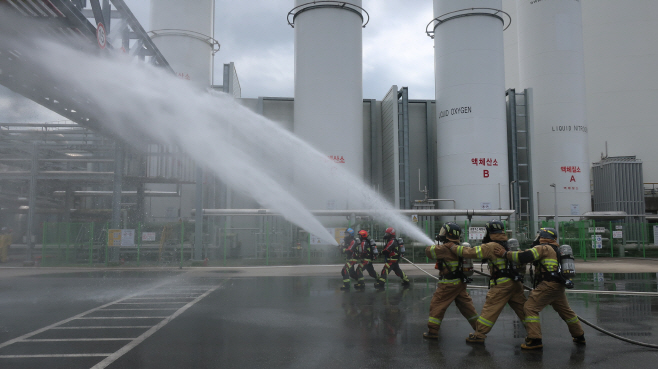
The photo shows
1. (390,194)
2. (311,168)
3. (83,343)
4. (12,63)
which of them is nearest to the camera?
(83,343)

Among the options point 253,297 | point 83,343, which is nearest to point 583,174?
point 253,297

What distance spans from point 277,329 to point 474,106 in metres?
18.1

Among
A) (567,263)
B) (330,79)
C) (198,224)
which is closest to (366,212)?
(330,79)

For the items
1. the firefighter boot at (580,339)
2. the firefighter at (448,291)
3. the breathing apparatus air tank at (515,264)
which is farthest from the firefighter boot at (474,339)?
the firefighter boot at (580,339)

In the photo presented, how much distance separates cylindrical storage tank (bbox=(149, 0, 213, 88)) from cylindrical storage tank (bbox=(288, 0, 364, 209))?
6.43 metres

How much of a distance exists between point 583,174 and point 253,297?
2193 centimetres

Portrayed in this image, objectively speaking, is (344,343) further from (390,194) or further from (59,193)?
(59,193)

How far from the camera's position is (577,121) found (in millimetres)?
25141

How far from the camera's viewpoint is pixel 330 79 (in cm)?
2141

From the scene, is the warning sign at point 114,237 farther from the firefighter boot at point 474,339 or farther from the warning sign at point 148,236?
the firefighter boot at point 474,339

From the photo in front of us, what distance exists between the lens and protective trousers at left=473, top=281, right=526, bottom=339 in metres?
6.44

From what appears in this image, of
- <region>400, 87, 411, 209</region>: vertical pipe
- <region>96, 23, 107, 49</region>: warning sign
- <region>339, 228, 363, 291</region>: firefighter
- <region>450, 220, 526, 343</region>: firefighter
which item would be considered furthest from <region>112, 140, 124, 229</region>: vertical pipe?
<region>450, 220, 526, 343</region>: firefighter

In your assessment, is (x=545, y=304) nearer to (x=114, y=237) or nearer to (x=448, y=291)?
(x=448, y=291)

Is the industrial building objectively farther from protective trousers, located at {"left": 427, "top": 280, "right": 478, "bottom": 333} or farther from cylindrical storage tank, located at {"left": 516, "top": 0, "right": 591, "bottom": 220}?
protective trousers, located at {"left": 427, "top": 280, "right": 478, "bottom": 333}
